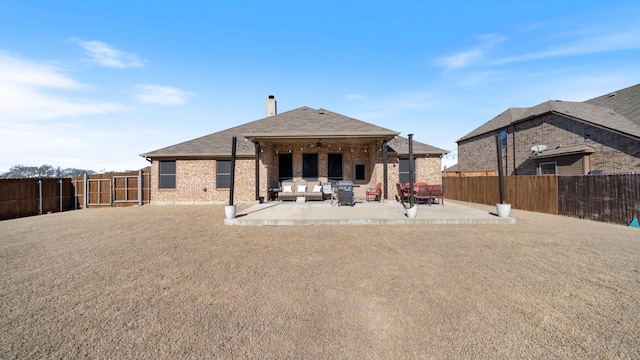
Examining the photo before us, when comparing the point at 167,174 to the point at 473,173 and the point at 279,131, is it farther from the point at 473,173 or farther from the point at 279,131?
the point at 473,173

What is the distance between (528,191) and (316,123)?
36.6 ft

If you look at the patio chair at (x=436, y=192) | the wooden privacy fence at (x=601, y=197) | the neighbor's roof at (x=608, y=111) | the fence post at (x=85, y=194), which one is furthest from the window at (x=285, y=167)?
the neighbor's roof at (x=608, y=111)

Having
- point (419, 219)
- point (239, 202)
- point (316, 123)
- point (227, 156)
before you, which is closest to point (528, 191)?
point (419, 219)

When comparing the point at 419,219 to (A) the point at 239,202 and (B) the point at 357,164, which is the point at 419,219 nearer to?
(B) the point at 357,164

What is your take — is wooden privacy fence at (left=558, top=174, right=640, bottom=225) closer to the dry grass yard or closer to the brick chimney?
the dry grass yard

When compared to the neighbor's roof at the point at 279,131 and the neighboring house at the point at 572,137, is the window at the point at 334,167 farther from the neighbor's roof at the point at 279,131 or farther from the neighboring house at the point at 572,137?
the neighboring house at the point at 572,137

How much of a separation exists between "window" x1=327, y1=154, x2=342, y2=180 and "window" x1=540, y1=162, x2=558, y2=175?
13820 millimetres

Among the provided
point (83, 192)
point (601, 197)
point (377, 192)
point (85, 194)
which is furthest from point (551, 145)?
point (83, 192)

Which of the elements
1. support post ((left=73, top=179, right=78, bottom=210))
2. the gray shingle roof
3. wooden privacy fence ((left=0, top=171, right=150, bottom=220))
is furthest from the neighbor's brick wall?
support post ((left=73, top=179, right=78, bottom=210))

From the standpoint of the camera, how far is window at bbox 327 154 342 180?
14383mm

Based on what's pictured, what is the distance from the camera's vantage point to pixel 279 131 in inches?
492

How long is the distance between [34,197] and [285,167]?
12.4 m

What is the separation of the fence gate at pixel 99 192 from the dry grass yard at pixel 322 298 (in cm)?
969

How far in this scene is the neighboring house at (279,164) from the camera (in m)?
13.7
